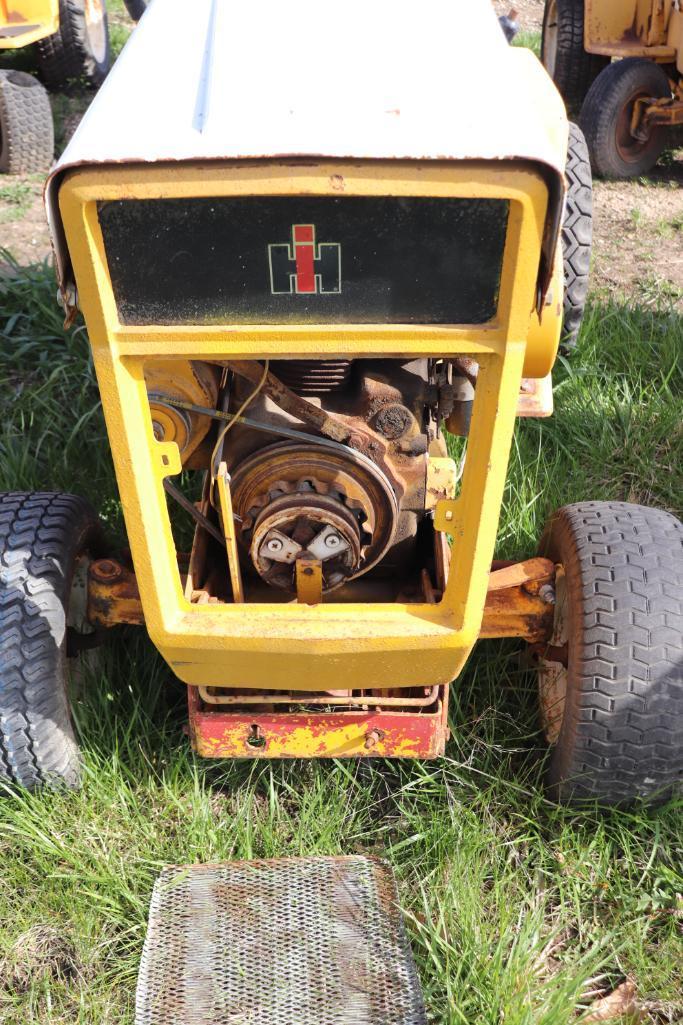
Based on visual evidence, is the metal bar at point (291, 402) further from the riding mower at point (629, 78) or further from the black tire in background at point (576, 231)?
the riding mower at point (629, 78)

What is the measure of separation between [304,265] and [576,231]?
2.25 m

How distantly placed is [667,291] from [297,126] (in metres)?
3.75

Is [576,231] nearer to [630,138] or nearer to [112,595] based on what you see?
[112,595]

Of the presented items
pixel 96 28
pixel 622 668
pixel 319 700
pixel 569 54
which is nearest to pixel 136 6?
pixel 96 28

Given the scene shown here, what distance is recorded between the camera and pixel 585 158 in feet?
12.3

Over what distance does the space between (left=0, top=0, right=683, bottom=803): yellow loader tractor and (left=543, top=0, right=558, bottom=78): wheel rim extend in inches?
204

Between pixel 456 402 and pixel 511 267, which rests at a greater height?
pixel 511 267

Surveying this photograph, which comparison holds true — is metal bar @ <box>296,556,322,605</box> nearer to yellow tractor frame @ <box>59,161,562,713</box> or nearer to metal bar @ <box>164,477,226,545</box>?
yellow tractor frame @ <box>59,161,562,713</box>

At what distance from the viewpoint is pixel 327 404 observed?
7.48ft

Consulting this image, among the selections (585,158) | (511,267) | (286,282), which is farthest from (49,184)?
(585,158)

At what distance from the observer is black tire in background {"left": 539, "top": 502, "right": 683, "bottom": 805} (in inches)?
89.4

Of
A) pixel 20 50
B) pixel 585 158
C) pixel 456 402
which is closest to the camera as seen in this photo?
pixel 456 402

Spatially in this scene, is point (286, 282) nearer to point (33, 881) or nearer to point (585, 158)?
point (33, 881)

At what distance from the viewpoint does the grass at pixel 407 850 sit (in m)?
2.17
